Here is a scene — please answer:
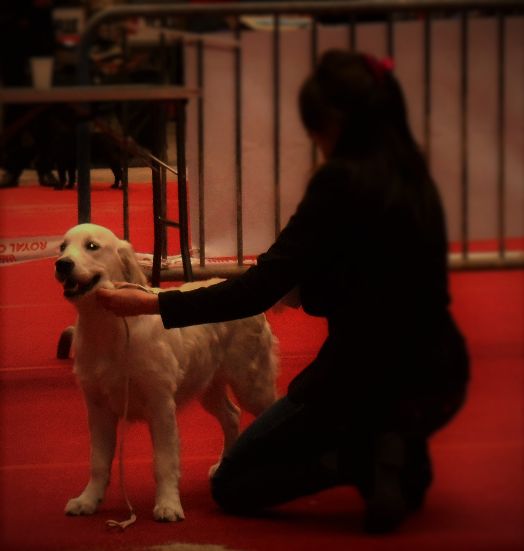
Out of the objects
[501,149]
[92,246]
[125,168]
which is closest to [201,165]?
[125,168]

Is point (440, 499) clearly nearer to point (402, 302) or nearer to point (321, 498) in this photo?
point (321, 498)

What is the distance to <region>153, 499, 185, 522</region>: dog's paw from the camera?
3.29 metres

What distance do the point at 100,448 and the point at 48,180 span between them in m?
3.84

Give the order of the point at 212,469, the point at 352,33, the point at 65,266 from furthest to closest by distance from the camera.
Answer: the point at 352,33 < the point at 212,469 < the point at 65,266

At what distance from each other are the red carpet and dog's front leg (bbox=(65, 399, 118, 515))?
0.07 meters

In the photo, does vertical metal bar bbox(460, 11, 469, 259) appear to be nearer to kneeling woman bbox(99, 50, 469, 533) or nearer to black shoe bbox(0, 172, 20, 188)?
kneeling woman bbox(99, 50, 469, 533)

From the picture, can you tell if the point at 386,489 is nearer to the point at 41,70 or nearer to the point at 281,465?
the point at 281,465

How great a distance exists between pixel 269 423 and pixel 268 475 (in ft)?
0.48

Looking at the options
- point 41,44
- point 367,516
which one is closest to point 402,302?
point 367,516

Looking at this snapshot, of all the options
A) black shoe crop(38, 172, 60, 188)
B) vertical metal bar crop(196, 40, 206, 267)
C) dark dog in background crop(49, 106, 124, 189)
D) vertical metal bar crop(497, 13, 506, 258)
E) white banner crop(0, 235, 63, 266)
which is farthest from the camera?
black shoe crop(38, 172, 60, 188)

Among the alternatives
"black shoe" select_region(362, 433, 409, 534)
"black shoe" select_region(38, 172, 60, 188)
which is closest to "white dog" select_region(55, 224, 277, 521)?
"black shoe" select_region(362, 433, 409, 534)

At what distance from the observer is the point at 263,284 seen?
3137 mm

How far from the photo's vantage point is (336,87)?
3.01 metres

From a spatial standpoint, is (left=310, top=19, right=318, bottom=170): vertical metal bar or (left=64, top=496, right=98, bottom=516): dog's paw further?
(left=310, top=19, right=318, bottom=170): vertical metal bar
